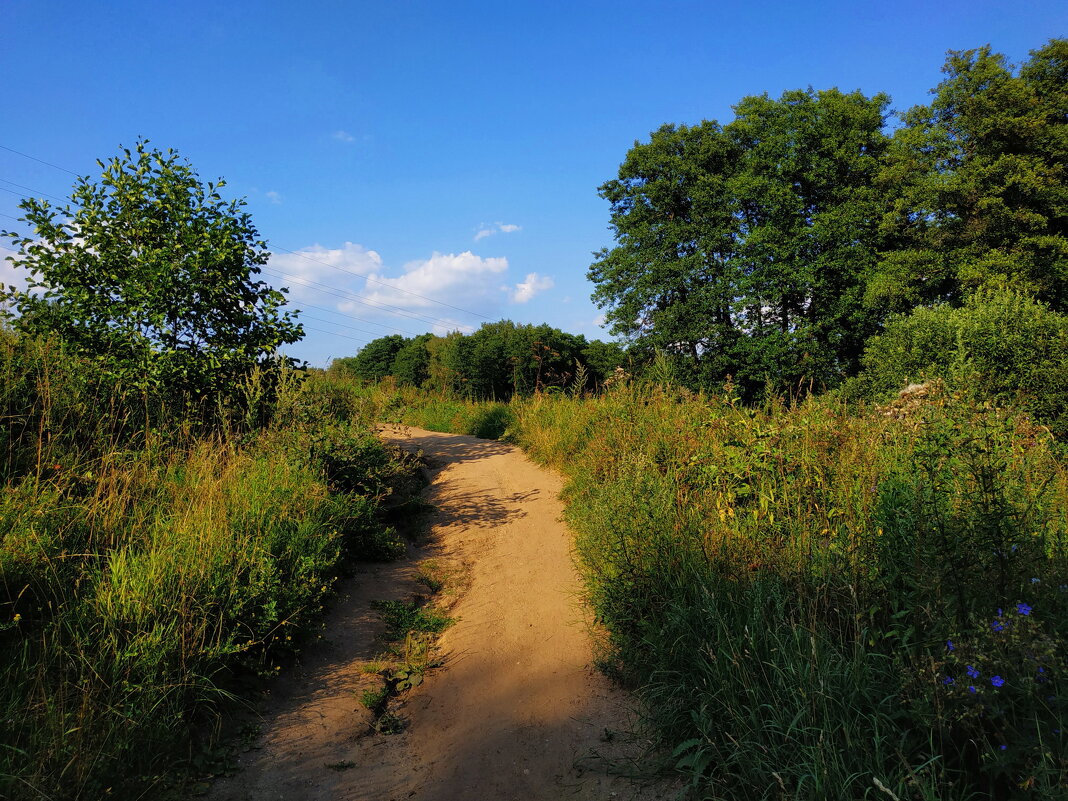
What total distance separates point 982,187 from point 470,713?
24491 millimetres

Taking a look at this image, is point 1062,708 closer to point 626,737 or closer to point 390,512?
point 626,737

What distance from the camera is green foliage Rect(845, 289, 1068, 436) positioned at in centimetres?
1074

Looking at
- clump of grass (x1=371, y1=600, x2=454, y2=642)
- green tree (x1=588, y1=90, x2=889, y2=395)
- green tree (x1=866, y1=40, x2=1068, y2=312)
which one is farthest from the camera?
green tree (x1=588, y1=90, x2=889, y2=395)

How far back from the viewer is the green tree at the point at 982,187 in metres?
18.6

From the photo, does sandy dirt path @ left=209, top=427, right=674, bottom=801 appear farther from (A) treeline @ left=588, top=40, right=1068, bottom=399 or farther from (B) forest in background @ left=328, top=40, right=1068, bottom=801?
(A) treeline @ left=588, top=40, right=1068, bottom=399

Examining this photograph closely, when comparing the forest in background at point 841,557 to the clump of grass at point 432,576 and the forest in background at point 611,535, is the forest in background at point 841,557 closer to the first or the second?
the forest in background at point 611,535

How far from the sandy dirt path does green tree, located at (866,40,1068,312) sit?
20.3 m

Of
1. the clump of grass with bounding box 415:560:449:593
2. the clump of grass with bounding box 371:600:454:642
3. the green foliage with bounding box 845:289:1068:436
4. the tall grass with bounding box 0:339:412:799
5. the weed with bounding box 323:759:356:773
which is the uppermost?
the green foliage with bounding box 845:289:1068:436

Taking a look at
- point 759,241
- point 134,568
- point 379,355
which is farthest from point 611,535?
point 379,355

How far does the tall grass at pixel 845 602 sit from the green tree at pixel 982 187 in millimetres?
17753

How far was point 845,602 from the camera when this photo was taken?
3312 millimetres

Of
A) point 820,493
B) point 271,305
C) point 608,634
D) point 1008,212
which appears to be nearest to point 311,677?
point 608,634

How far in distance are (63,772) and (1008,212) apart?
25.7 metres

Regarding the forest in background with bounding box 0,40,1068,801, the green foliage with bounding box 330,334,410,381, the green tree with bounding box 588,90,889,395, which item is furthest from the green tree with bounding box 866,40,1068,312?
the green foliage with bounding box 330,334,410,381
